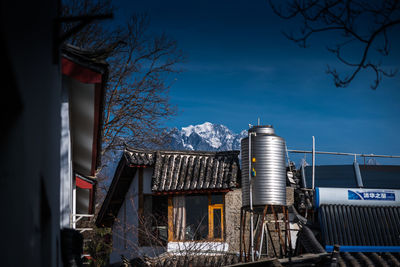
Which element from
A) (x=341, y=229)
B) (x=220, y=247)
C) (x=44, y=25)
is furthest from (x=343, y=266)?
(x=220, y=247)

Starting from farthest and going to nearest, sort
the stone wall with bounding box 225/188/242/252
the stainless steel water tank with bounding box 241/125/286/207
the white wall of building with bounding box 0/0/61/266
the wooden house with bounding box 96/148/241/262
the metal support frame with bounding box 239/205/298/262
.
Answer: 1. the stone wall with bounding box 225/188/242/252
2. the wooden house with bounding box 96/148/241/262
3. the stainless steel water tank with bounding box 241/125/286/207
4. the metal support frame with bounding box 239/205/298/262
5. the white wall of building with bounding box 0/0/61/266

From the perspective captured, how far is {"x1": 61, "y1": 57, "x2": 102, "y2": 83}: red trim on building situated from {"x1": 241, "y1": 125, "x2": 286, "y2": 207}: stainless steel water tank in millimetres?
11552

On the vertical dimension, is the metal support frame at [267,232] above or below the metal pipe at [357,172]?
below

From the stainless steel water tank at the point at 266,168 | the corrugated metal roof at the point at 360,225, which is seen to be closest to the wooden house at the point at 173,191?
the stainless steel water tank at the point at 266,168

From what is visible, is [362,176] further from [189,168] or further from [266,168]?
A: [189,168]

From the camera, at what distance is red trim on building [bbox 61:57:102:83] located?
7.42 metres

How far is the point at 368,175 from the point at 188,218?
44.5 feet

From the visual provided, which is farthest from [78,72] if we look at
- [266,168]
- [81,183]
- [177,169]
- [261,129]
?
[177,169]

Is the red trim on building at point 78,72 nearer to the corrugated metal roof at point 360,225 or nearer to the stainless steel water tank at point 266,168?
the corrugated metal roof at point 360,225

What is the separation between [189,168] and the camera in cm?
2081

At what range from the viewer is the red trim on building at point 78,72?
24.3ft

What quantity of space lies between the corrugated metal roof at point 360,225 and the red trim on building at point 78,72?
6036 millimetres

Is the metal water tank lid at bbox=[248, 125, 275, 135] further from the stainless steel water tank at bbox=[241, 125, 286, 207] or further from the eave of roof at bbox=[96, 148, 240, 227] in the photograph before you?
the eave of roof at bbox=[96, 148, 240, 227]

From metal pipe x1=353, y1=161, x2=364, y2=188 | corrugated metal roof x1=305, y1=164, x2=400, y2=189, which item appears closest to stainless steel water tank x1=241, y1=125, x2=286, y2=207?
corrugated metal roof x1=305, y1=164, x2=400, y2=189
